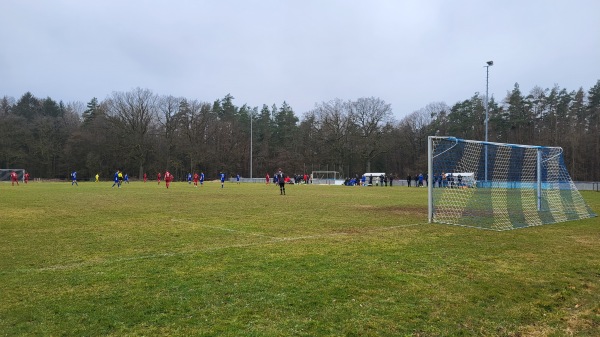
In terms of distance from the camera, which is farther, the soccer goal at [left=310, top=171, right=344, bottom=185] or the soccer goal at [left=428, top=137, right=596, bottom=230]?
the soccer goal at [left=310, top=171, right=344, bottom=185]

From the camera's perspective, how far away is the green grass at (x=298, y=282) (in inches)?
182

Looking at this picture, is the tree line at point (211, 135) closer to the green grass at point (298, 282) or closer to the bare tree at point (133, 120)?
the bare tree at point (133, 120)

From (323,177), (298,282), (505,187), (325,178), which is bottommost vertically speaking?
(298,282)

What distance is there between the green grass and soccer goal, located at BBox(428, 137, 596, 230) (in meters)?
3.36

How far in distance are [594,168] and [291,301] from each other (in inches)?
2485

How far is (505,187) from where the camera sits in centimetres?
2598

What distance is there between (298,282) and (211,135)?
8129 centimetres

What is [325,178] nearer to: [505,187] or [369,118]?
[369,118]

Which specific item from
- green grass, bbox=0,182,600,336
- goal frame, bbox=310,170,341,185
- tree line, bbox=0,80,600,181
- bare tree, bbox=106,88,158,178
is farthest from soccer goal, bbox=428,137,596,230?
bare tree, bbox=106,88,158,178

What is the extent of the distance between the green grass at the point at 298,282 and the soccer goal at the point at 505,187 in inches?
132

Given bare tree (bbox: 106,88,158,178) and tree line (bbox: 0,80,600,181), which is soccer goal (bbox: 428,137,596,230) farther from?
bare tree (bbox: 106,88,158,178)

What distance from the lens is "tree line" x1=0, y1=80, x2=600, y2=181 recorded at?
71.9m

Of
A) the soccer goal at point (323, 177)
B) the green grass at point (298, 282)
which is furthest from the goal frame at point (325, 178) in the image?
the green grass at point (298, 282)

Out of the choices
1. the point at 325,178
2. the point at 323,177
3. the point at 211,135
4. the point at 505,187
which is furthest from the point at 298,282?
the point at 211,135
